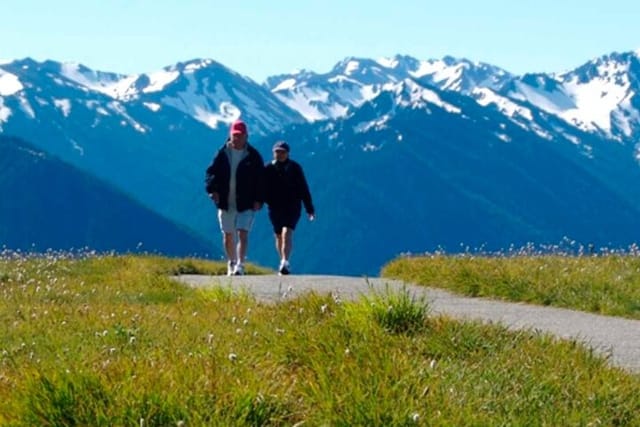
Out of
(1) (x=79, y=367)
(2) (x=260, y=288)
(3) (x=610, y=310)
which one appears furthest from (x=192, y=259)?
(1) (x=79, y=367)

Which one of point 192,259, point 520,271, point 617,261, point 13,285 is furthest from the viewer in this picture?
point 192,259

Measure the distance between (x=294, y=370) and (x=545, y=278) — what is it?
7818 millimetres

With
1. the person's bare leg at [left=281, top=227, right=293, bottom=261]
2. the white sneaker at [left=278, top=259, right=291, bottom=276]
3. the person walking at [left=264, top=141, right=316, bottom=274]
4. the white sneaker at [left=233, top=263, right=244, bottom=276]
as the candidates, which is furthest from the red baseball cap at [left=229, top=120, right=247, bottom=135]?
the white sneaker at [left=278, top=259, right=291, bottom=276]

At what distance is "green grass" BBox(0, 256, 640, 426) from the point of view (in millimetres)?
5359

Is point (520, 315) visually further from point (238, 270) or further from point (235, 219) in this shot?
point (235, 219)

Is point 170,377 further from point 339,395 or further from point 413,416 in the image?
point 413,416

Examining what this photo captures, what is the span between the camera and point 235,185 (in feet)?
61.9

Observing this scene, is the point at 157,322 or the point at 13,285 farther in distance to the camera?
the point at 13,285

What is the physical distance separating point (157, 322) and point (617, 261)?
30.7 ft

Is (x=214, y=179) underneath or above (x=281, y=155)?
underneath

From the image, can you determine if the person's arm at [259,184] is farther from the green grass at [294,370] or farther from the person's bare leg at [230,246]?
the green grass at [294,370]

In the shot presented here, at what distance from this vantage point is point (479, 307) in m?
12.8

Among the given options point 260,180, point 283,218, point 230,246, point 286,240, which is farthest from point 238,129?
point 286,240

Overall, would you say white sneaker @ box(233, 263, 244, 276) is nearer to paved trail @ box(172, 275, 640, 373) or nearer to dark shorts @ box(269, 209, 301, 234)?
dark shorts @ box(269, 209, 301, 234)
